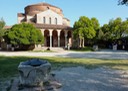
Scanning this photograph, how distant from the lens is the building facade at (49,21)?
50741 millimetres

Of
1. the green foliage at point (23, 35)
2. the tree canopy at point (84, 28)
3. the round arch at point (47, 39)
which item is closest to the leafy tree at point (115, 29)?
the tree canopy at point (84, 28)

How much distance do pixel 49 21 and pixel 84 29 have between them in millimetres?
10412

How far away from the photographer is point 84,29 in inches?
1793

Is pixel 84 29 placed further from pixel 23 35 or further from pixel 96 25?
pixel 23 35

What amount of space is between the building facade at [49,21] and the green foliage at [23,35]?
8647 millimetres

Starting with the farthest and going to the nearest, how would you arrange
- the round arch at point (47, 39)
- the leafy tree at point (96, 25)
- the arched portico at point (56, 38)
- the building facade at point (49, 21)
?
1. the round arch at point (47, 39)
2. the arched portico at point (56, 38)
3. the building facade at point (49, 21)
4. the leafy tree at point (96, 25)

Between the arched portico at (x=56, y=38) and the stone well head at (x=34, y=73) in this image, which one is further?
the arched portico at (x=56, y=38)

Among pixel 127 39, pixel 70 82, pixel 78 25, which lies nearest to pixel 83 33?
pixel 78 25

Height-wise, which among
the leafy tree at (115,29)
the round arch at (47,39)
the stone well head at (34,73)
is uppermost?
the leafy tree at (115,29)

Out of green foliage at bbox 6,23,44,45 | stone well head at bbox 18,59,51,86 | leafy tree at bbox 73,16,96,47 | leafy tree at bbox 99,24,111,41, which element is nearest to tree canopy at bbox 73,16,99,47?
leafy tree at bbox 73,16,96,47

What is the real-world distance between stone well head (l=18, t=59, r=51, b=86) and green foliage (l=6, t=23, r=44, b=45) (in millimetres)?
31443

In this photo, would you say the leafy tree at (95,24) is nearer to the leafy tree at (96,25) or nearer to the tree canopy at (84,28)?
the leafy tree at (96,25)

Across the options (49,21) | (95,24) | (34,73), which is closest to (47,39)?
(49,21)

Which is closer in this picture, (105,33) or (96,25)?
(96,25)
